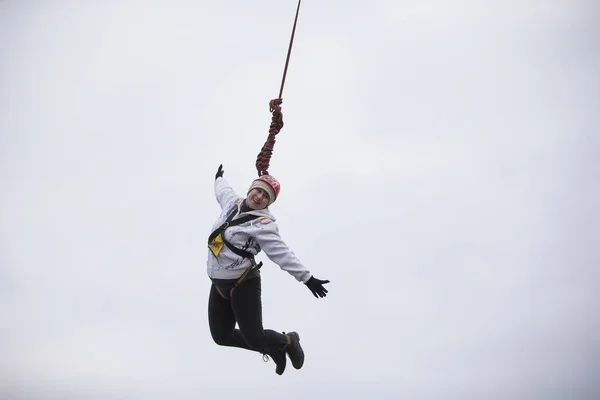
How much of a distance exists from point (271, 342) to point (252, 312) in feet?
2.04

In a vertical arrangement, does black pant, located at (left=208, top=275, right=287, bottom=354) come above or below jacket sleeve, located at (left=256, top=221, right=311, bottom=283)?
below

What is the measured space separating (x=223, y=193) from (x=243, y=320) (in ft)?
5.23

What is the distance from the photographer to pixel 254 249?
24.7 feet

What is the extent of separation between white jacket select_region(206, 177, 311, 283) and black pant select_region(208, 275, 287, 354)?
28 cm

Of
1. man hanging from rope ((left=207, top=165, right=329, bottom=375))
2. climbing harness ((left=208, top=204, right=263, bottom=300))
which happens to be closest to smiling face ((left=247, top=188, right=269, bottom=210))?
man hanging from rope ((left=207, top=165, right=329, bottom=375))

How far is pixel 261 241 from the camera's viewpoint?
24.1 ft

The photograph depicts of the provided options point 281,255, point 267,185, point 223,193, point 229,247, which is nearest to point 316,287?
point 281,255

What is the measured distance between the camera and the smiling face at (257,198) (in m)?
7.53

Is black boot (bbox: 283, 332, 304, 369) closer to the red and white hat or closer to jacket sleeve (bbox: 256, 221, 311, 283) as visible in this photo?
jacket sleeve (bbox: 256, 221, 311, 283)

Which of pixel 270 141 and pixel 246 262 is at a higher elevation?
pixel 270 141

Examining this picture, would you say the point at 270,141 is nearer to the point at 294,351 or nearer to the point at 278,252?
the point at 278,252

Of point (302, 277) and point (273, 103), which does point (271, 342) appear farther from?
point (273, 103)

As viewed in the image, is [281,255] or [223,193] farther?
[223,193]

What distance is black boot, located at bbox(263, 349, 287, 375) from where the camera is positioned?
8.20 meters
